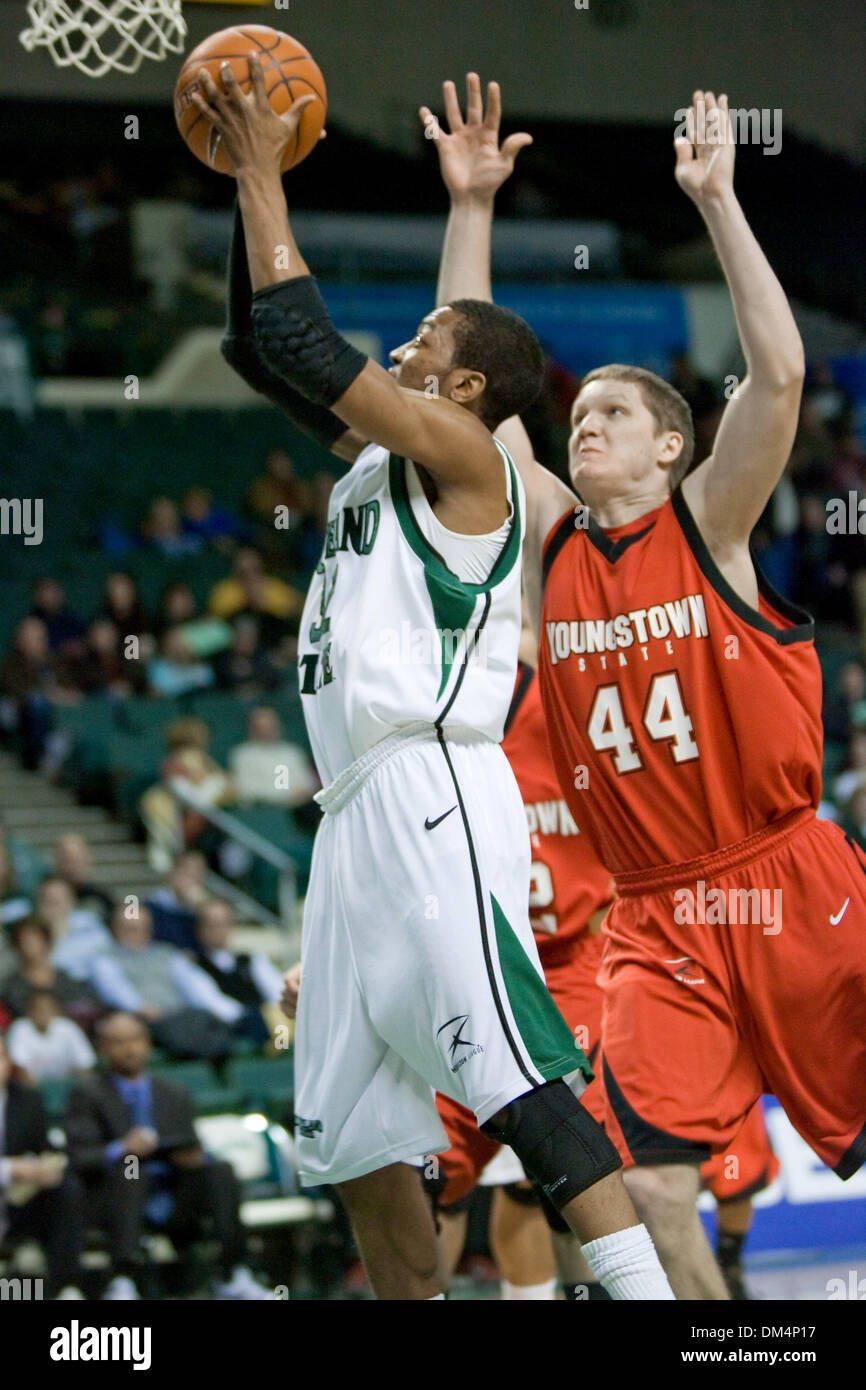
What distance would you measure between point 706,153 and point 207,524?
1103cm

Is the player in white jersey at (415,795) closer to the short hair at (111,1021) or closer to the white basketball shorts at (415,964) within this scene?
the white basketball shorts at (415,964)

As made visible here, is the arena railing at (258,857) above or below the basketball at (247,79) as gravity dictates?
below

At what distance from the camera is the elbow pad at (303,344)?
12.7 ft

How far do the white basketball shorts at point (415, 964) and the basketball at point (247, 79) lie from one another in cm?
149

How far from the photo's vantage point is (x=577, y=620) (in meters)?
4.47

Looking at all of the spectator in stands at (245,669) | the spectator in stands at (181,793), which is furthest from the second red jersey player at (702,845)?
the spectator in stands at (245,669)

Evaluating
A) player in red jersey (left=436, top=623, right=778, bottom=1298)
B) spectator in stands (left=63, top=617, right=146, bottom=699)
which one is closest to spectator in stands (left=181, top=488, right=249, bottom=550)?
spectator in stands (left=63, top=617, right=146, bottom=699)

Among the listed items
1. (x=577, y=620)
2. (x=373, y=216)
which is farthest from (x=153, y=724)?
(x=577, y=620)

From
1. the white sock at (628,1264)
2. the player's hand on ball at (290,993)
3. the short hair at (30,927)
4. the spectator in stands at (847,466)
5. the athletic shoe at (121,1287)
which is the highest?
the spectator in stands at (847,466)

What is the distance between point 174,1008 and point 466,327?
562 cm

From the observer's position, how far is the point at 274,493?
1547 cm

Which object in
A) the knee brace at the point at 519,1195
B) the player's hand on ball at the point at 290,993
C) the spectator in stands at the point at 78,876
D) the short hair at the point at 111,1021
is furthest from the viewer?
the spectator in stands at the point at 78,876

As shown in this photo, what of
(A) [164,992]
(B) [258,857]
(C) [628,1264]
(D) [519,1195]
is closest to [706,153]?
(C) [628,1264]

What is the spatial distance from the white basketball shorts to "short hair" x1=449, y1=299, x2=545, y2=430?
83cm
